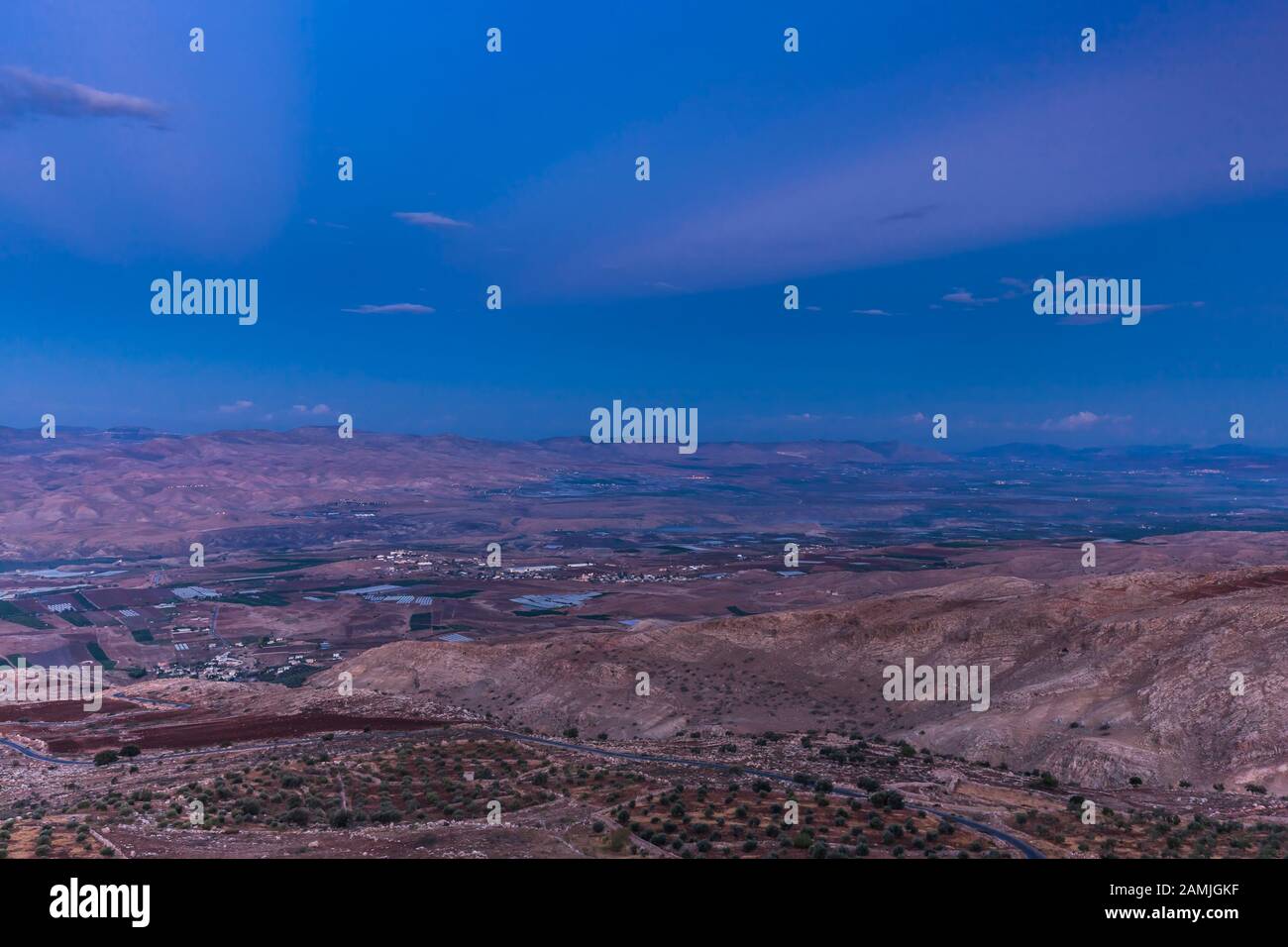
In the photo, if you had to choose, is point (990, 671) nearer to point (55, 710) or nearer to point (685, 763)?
point (685, 763)

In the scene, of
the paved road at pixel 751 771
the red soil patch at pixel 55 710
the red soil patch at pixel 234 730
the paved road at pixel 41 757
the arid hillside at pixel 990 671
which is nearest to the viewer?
the paved road at pixel 751 771

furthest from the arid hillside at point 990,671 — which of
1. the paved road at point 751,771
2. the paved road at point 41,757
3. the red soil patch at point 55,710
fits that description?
the paved road at point 41,757

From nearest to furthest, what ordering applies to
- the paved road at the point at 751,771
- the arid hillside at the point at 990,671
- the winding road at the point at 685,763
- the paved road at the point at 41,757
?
1. the paved road at the point at 751,771
2. the winding road at the point at 685,763
3. the arid hillside at the point at 990,671
4. the paved road at the point at 41,757

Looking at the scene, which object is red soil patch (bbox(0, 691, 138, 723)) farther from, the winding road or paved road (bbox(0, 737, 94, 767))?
the winding road

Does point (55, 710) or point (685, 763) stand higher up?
point (685, 763)

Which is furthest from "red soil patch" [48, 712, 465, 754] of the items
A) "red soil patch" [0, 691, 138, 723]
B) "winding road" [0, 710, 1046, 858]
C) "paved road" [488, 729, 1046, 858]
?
"red soil patch" [0, 691, 138, 723]

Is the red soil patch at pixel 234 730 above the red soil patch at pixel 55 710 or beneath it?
above

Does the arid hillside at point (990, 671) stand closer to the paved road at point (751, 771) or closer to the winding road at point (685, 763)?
the paved road at point (751, 771)

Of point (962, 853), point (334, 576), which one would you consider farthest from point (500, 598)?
point (962, 853)

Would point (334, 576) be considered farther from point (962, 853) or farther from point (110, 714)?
point (962, 853)

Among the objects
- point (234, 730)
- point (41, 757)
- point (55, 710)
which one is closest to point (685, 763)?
point (234, 730)

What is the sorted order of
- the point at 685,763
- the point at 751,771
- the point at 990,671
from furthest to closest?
the point at 990,671 < the point at 685,763 < the point at 751,771

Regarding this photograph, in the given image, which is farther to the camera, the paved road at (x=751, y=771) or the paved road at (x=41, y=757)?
the paved road at (x=41, y=757)
